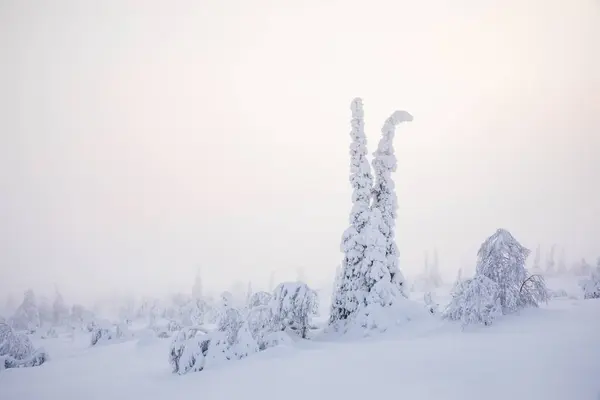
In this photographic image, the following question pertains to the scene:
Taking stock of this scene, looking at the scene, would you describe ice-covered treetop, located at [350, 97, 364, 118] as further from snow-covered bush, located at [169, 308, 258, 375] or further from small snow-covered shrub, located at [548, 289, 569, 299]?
small snow-covered shrub, located at [548, 289, 569, 299]

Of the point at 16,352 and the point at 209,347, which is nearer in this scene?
the point at 209,347

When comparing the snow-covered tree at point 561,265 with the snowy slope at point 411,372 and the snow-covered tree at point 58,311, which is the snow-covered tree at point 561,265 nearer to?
the snowy slope at point 411,372

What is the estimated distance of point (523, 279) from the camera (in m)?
21.2

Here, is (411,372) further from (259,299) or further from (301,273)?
(301,273)

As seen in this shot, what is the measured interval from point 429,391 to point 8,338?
29106 mm

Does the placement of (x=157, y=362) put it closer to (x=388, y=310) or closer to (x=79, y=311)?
(x=388, y=310)

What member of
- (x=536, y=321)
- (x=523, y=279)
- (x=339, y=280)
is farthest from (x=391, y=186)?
(x=536, y=321)

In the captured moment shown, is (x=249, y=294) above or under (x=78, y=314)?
above

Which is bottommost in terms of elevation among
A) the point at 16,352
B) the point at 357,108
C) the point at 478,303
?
the point at 16,352

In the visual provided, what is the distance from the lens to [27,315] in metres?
72.5

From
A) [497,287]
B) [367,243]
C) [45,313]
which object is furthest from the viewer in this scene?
[45,313]

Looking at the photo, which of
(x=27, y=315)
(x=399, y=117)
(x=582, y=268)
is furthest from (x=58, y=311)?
(x=582, y=268)

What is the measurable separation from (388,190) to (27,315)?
71360 mm

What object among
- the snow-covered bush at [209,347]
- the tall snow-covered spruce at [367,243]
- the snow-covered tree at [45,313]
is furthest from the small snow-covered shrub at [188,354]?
the snow-covered tree at [45,313]
